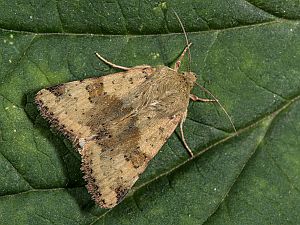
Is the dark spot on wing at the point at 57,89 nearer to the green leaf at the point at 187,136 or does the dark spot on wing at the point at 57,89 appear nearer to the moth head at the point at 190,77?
the green leaf at the point at 187,136

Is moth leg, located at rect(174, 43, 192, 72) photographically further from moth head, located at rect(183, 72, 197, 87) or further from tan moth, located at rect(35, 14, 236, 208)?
moth head, located at rect(183, 72, 197, 87)

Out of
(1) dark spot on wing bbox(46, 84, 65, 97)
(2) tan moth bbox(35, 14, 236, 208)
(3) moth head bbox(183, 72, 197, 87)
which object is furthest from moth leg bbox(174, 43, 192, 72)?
(1) dark spot on wing bbox(46, 84, 65, 97)

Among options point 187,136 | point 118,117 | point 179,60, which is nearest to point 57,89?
point 118,117

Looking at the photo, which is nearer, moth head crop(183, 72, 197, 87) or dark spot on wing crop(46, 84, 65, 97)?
dark spot on wing crop(46, 84, 65, 97)

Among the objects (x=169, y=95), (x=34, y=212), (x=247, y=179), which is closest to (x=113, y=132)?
(x=169, y=95)

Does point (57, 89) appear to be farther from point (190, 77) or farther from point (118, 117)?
point (190, 77)

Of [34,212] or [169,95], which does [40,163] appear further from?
[169,95]
